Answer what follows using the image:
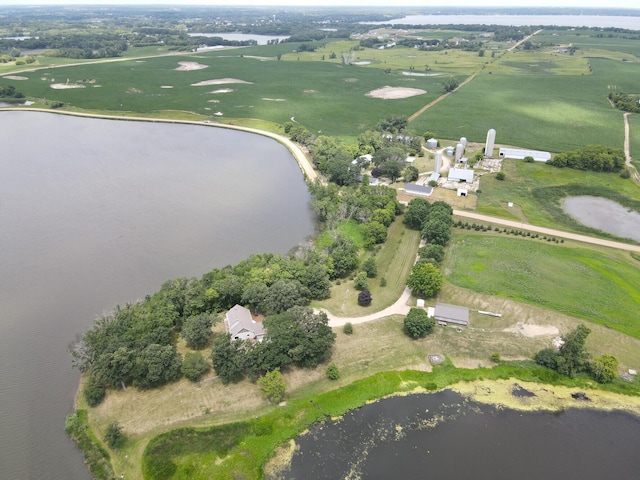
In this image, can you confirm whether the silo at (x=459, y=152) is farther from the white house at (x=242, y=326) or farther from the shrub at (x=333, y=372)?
the shrub at (x=333, y=372)

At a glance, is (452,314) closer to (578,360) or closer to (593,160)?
(578,360)

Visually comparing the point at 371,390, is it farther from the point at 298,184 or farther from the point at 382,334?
the point at 298,184

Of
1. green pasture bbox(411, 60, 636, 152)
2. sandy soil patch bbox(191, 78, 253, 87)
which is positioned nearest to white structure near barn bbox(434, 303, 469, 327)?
green pasture bbox(411, 60, 636, 152)

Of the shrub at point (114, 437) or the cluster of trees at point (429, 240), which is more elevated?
the cluster of trees at point (429, 240)

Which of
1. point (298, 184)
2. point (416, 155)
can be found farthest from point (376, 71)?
point (298, 184)

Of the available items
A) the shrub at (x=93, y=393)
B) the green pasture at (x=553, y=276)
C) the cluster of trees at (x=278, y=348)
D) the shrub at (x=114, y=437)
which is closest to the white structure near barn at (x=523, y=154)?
the green pasture at (x=553, y=276)
